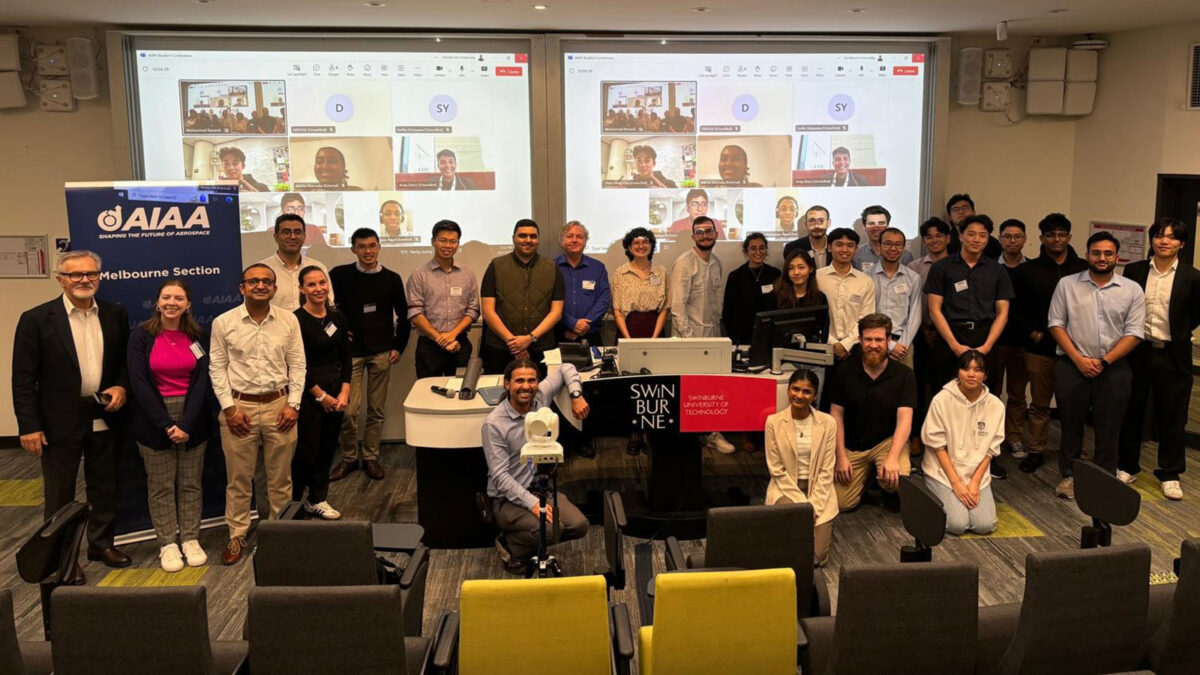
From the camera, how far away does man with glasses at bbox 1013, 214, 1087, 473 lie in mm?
6629

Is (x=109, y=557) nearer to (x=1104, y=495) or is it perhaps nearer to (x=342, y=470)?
(x=342, y=470)

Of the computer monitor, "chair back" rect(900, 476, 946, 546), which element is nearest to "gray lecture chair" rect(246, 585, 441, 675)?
"chair back" rect(900, 476, 946, 546)

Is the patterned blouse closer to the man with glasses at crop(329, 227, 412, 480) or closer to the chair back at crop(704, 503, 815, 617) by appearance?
the man with glasses at crop(329, 227, 412, 480)

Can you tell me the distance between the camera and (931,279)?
6.57 meters

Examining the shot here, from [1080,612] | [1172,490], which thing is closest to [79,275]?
[1080,612]

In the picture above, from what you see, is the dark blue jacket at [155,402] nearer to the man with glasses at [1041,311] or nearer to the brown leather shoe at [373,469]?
the brown leather shoe at [373,469]

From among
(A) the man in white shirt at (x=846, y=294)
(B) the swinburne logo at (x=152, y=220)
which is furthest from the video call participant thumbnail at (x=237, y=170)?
(A) the man in white shirt at (x=846, y=294)

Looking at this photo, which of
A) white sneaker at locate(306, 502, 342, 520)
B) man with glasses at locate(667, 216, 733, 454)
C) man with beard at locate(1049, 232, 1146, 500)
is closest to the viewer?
white sneaker at locate(306, 502, 342, 520)

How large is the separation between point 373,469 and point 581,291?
1.89 m

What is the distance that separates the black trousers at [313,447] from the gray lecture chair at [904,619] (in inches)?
134

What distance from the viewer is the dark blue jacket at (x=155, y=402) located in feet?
16.5

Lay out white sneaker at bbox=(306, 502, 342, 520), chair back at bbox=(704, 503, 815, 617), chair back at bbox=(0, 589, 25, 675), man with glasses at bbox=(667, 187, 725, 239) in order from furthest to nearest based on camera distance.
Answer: man with glasses at bbox=(667, 187, 725, 239), white sneaker at bbox=(306, 502, 342, 520), chair back at bbox=(704, 503, 815, 617), chair back at bbox=(0, 589, 25, 675)

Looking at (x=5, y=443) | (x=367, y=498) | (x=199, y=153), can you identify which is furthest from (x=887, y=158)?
(x=5, y=443)

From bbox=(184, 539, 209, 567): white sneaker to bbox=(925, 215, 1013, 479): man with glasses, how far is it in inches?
187
